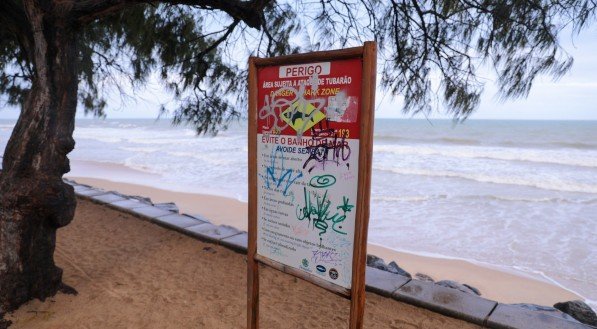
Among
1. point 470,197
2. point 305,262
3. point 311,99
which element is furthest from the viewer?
point 470,197

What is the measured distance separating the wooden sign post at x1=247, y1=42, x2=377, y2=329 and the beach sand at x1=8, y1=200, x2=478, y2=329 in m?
0.99

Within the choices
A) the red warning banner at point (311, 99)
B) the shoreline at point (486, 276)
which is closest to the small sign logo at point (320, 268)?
the red warning banner at point (311, 99)

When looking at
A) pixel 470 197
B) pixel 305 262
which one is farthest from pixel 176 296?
pixel 470 197

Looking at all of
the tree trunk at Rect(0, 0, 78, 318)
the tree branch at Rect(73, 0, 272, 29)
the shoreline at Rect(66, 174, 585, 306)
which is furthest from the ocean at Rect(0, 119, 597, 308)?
the tree trunk at Rect(0, 0, 78, 318)

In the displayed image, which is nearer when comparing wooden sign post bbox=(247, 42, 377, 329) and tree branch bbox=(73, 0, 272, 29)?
wooden sign post bbox=(247, 42, 377, 329)

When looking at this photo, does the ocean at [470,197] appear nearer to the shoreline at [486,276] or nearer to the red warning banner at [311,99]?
the shoreline at [486,276]

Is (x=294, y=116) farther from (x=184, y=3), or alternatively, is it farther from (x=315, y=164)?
(x=184, y=3)

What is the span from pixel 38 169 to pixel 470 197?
9.24m

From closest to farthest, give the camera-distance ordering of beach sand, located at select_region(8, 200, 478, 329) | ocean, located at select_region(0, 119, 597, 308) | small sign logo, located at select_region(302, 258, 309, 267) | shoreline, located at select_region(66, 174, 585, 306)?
small sign logo, located at select_region(302, 258, 309, 267) < beach sand, located at select_region(8, 200, 478, 329) < shoreline, located at select_region(66, 174, 585, 306) < ocean, located at select_region(0, 119, 597, 308)

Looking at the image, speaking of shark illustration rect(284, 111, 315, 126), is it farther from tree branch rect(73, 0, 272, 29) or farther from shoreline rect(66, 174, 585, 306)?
shoreline rect(66, 174, 585, 306)

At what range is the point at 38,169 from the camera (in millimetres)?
2748

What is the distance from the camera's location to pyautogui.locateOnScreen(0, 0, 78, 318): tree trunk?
272cm

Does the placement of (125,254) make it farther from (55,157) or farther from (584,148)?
(584,148)

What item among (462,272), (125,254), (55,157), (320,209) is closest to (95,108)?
(125,254)
